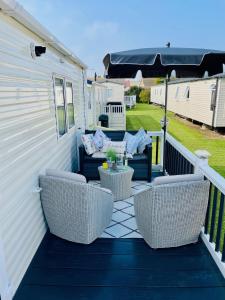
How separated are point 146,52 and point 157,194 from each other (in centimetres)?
208

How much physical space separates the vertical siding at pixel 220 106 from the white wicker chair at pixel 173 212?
9.69 m

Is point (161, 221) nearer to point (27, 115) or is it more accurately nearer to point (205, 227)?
point (205, 227)

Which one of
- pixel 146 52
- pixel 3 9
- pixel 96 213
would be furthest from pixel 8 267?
pixel 146 52

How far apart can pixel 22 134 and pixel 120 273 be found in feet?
5.74

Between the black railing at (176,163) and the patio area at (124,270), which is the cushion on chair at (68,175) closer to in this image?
the patio area at (124,270)

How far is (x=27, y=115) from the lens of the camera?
255 cm

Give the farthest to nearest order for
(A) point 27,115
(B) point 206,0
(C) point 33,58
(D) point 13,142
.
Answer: (B) point 206,0
(C) point 33,58
(A) point 27,115
(D) point 13,142

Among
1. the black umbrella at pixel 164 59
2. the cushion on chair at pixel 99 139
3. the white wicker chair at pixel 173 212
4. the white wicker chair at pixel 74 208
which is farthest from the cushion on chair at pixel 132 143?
the white wicker chair at pixel 173 212

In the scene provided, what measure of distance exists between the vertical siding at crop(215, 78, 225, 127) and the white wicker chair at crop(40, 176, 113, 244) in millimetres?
9949

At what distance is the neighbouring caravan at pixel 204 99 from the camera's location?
10984mm

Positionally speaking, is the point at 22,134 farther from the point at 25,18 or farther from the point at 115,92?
the point at 115,92

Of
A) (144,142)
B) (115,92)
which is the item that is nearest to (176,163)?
(144,142)

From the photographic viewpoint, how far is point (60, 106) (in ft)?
14.3

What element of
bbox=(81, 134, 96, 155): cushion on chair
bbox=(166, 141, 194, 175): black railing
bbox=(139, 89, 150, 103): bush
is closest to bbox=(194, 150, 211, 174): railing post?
bbox=(166, 141, 194, 175): black railing
